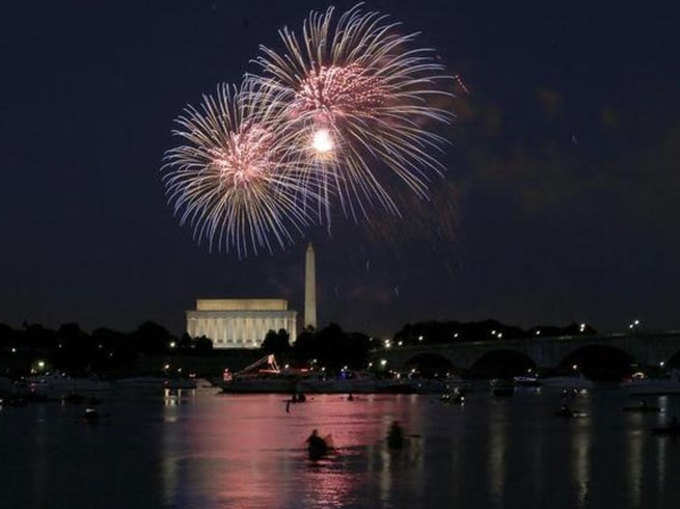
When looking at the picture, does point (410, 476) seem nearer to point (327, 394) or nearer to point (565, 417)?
point (565, 417)

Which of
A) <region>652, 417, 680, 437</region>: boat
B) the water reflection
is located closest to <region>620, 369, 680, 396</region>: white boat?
the water reflection

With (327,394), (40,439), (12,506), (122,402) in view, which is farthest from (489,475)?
(327,394)

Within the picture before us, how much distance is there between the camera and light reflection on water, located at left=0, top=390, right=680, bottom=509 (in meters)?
52.1

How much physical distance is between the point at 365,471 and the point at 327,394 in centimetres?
13399

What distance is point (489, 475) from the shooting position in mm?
60844

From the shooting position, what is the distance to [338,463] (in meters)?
64.9

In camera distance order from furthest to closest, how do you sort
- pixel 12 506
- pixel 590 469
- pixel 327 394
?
pixel 327 394 < pixel 590 469 < pixel 12 506

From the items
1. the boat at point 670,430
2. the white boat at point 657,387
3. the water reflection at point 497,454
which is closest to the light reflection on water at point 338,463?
Answer: the water reflection at point 497,454

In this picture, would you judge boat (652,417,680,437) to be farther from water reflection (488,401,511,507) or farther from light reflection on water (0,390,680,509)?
water reflection (488,401,511,507)

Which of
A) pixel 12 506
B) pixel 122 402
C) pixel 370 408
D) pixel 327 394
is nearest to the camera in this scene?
pixel 12 506

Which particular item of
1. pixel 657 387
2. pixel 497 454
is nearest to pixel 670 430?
pixel 497 454

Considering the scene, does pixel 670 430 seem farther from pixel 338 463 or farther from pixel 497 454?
pixel 338 463

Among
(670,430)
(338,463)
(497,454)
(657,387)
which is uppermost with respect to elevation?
(657,387)

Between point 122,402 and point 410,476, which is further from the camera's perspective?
point 122,402
